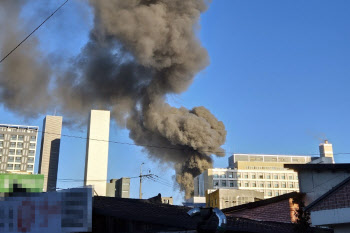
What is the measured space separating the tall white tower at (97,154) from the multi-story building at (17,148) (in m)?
41.5

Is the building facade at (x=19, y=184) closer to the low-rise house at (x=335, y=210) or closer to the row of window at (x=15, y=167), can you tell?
the low-rise house at (x=335, y=210)

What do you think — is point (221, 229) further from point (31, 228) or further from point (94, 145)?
point (94, 145)

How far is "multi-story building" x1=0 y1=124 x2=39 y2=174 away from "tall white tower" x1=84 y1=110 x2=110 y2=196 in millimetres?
41483

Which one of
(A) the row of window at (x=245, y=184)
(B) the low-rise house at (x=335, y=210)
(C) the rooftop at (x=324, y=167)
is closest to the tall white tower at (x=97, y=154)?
(A) the row of window at (x=245, y=184)

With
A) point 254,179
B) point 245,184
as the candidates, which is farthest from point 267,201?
point 254,179

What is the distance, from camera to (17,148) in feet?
323

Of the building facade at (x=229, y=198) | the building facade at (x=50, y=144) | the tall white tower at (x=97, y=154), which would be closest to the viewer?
the building facade at (x=229, y=198)

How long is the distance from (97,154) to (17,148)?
149 ft

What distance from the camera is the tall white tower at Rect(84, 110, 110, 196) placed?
198ft

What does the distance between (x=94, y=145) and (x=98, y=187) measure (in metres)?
7.21

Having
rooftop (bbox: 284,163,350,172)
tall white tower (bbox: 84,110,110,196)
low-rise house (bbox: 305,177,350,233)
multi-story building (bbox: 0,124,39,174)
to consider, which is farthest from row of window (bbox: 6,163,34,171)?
low-rise house (bbox: 305,177,350,233)

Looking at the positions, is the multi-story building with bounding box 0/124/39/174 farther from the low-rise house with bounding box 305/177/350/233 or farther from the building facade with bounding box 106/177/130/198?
the low-rise house with bounding box 305/177/350/233

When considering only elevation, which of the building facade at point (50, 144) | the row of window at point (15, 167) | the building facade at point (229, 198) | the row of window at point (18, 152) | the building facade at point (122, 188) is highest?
the building facade at point (50, 144)

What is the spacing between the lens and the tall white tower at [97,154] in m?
60.5
